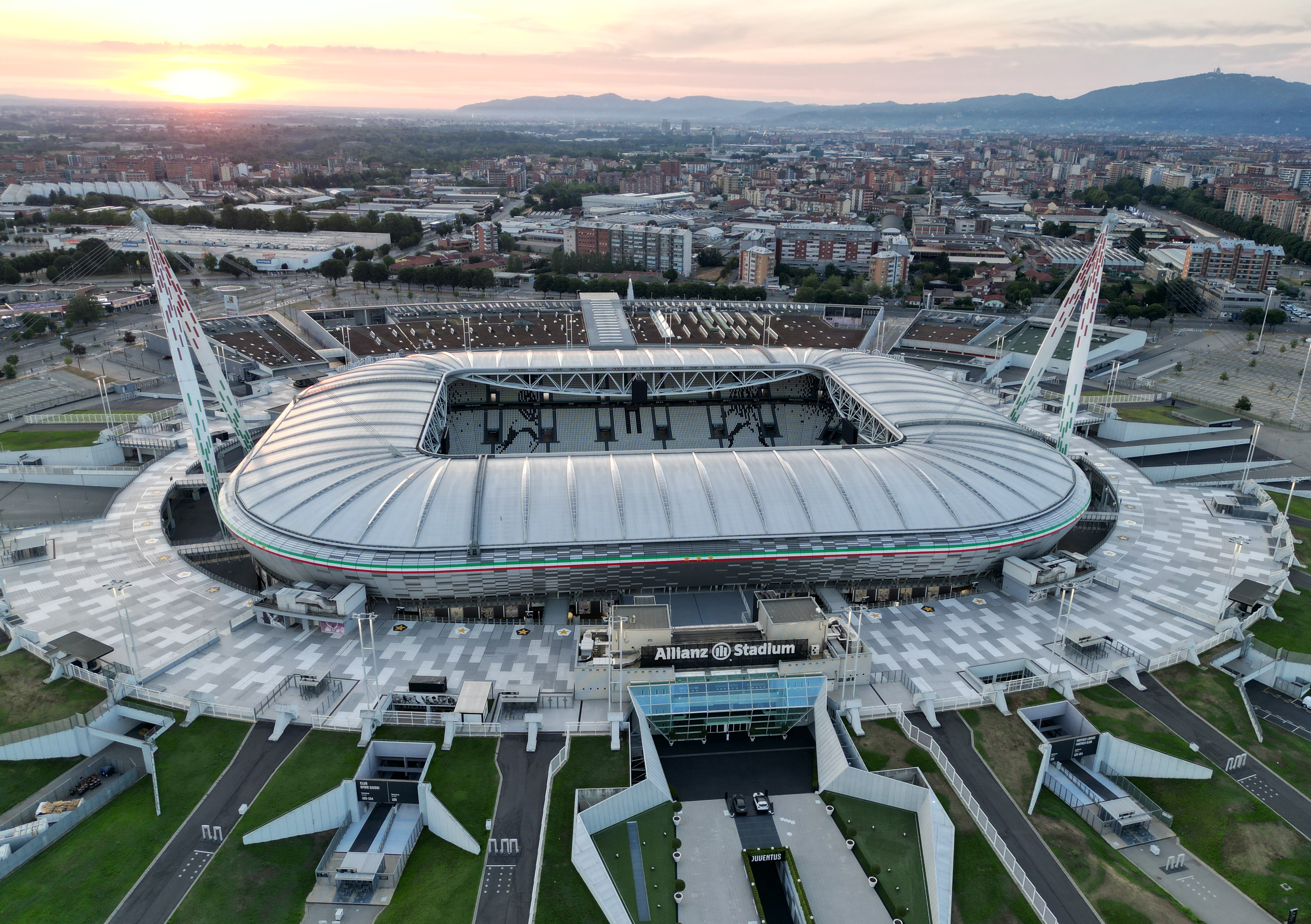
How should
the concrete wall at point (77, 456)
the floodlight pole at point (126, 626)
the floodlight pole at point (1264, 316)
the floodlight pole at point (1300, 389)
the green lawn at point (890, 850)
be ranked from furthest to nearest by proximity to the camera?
the floodlight pole at point (1264, 316)
the floodlight pole at point (1300, 389)
the concrete wall at point (77, 456)
the floodlight pole at point (126, 626)
the green lawn at point (890, 850)

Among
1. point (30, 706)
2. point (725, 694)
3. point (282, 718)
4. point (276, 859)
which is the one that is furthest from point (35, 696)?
point (725, 694)

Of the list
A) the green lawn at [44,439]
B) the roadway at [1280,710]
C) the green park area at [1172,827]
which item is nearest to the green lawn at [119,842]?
the green park area at [1172,827]

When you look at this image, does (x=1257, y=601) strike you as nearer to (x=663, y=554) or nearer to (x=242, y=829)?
(x=663, y=554)

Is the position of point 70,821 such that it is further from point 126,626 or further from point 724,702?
point 724,702

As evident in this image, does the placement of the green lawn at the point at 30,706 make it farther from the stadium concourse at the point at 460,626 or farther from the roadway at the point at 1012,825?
the roadway at the point at 1012,825

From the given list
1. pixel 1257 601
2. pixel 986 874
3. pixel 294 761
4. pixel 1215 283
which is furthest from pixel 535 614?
pixel 1215 283

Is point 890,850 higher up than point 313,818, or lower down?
lower down
